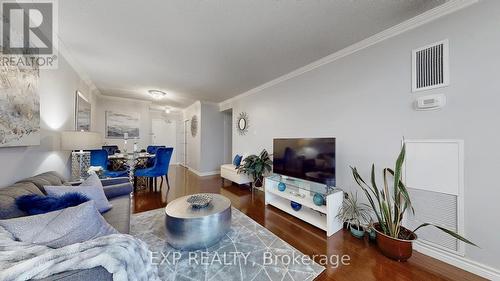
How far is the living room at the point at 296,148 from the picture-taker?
1.39 metres

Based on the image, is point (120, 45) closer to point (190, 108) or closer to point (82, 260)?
point (82, 260)

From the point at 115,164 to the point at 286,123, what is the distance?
3.76m

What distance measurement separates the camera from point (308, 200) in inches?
99.2

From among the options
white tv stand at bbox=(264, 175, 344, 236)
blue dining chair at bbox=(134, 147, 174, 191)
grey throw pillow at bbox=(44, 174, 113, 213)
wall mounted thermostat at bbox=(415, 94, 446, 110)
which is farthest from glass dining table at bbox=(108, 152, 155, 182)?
wall mounted thermostat at bbox=(415, 94, 446, 110)

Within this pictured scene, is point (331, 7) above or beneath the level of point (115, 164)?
above

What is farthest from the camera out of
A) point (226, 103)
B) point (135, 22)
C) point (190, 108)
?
point (190, 108)

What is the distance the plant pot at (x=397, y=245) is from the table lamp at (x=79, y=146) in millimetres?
3761

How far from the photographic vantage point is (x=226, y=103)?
572cm

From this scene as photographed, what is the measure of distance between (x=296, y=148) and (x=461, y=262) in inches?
78.4

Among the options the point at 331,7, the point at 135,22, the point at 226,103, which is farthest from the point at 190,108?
the point at 331,7

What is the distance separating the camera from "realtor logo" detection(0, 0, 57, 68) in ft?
4.84

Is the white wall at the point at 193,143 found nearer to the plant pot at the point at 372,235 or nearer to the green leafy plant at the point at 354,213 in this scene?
the green leafy plant at the point at 354,213

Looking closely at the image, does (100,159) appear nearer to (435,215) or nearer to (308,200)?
(308,200)

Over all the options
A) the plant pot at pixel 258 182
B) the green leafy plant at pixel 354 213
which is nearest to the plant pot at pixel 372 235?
the green leafy plant at pixel 354 213
